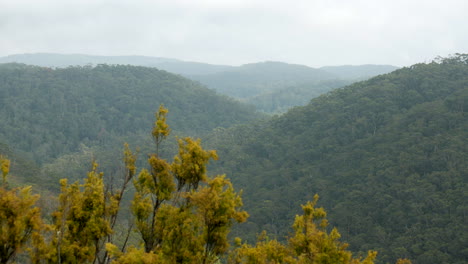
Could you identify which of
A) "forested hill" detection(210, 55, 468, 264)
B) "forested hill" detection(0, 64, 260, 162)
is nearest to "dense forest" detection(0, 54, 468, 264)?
"forested hill" detection(210, 55, 468, 264)

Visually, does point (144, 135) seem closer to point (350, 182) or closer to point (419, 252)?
point (350, 182)

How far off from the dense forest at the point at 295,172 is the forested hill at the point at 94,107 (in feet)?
1.65

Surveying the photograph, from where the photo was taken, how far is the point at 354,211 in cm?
4291

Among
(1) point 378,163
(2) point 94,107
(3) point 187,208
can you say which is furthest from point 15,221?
(2) point 94,107

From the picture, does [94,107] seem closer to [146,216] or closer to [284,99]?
[284,99]

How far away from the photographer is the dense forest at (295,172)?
7.63 meters

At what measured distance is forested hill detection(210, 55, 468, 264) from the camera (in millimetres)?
37406

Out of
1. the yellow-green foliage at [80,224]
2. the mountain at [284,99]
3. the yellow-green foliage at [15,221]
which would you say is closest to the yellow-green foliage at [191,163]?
the yellow-green foliage at [80,224]

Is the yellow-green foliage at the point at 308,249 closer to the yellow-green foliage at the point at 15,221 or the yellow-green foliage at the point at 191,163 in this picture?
the yellow-green foliage at the point at 191,163

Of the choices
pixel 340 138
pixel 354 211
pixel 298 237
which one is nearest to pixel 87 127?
pixel 340 138

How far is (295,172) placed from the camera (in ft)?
186

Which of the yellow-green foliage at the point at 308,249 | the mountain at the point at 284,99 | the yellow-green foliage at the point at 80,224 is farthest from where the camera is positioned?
the mountain at the point at 284,99

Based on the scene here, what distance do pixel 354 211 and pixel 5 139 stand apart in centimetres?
7041

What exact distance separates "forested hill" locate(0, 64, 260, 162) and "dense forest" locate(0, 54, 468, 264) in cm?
50
